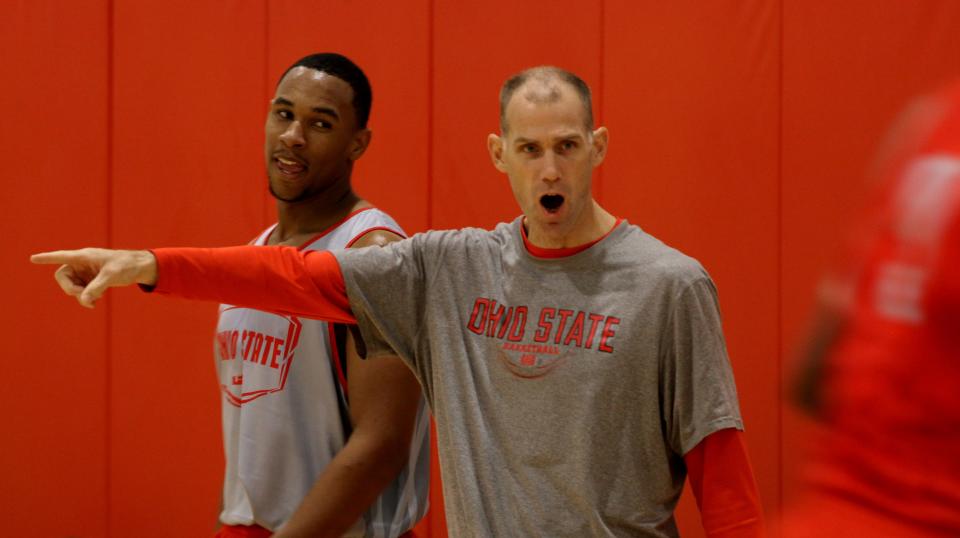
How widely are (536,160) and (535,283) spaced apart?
20 cm

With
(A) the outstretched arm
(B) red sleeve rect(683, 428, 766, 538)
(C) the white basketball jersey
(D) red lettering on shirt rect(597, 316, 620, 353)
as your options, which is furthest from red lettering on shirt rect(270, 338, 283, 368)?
(B) red sleeve rect(683, 428, 766, 538)

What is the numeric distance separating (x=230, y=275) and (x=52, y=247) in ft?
5.92

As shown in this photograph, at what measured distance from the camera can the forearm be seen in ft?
7.34

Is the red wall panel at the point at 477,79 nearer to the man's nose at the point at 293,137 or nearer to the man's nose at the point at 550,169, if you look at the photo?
the man's nose at the point at 293,137

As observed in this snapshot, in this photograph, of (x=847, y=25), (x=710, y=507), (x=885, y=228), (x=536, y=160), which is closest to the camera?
(x=885, y=228)

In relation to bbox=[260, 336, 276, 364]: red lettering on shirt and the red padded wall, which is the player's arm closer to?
bbox=[260, 336, 276, 364]: red lettering on shirt

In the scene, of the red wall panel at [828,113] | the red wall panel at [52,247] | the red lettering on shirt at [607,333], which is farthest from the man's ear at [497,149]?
the red wall panel at [52,247]

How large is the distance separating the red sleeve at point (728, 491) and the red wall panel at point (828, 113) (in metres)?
1.33

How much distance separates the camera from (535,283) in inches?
79.9

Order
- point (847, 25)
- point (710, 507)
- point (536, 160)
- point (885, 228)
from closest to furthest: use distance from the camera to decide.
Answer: point (885, 228), point (710, 507), point (536, 160), point (847, 25)

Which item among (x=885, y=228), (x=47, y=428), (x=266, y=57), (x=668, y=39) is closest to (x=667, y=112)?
(x=668, y=39)

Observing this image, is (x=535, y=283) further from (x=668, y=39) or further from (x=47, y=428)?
(x=47, y=428)

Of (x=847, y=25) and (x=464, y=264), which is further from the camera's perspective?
(x=847, y=25)

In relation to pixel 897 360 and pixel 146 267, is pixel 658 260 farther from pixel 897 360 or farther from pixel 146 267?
pixel 897 360
